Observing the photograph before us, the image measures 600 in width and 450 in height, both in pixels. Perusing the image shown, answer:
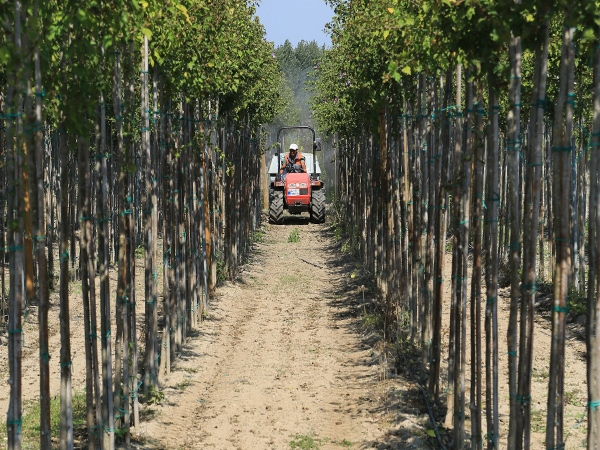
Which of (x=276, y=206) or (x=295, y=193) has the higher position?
A: (x=295, y=193)

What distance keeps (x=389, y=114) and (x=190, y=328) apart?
3.80m

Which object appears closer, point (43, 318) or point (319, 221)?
point (43, 318)

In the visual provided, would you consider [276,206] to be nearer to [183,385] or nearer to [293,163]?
[293,163]

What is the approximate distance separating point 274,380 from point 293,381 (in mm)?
205

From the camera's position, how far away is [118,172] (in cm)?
724

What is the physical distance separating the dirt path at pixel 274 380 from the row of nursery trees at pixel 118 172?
1.26 ft

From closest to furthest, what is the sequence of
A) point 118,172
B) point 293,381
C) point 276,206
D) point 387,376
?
1. point 118,172
2. point 387,376
3. point 293,381
4. point 276,206

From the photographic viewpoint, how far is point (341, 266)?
19.4 m

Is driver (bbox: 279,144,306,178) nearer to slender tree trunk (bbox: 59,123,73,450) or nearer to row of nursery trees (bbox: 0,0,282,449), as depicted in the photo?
row of nursery trees (bbox: 0,0,282,449)

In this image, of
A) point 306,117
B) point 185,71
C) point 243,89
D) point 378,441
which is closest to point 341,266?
point 243,89

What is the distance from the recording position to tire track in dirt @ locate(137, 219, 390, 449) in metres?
7.92

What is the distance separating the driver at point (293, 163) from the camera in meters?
29.2

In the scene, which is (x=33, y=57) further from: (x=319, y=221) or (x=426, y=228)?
(x=319, y=221)

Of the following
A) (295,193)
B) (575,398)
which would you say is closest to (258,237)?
(295,193)
